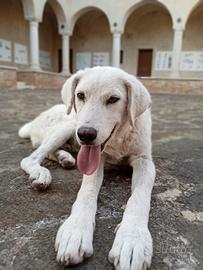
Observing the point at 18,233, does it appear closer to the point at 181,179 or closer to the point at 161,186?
the point at 161,186

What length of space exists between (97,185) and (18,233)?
1.88ft

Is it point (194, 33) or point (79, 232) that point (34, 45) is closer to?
point (194, 33)

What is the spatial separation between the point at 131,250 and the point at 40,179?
0.93m

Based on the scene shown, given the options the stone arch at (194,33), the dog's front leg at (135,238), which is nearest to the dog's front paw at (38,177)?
the dog's front leg at (135,238)

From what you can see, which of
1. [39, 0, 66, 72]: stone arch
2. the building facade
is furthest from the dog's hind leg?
[39, 0, 66, 72]: stone arch

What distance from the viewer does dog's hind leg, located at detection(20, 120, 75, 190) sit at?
1925 millimetres

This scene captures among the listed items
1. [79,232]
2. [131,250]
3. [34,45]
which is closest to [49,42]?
[34,45]

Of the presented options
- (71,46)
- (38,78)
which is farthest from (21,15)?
(38,78)

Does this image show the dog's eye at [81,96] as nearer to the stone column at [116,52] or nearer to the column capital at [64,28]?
the stone column at [116,52]

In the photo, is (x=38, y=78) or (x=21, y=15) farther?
(x=21, y=15)

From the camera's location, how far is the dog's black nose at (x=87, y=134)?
1550mm

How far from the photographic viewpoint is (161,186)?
207 cm

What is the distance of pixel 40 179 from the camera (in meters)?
1.92

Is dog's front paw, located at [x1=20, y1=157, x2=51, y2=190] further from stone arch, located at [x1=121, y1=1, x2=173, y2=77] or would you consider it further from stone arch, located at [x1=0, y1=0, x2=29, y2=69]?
stone arch, located at [x1=121, y1=1, x2=173, y2=77]
